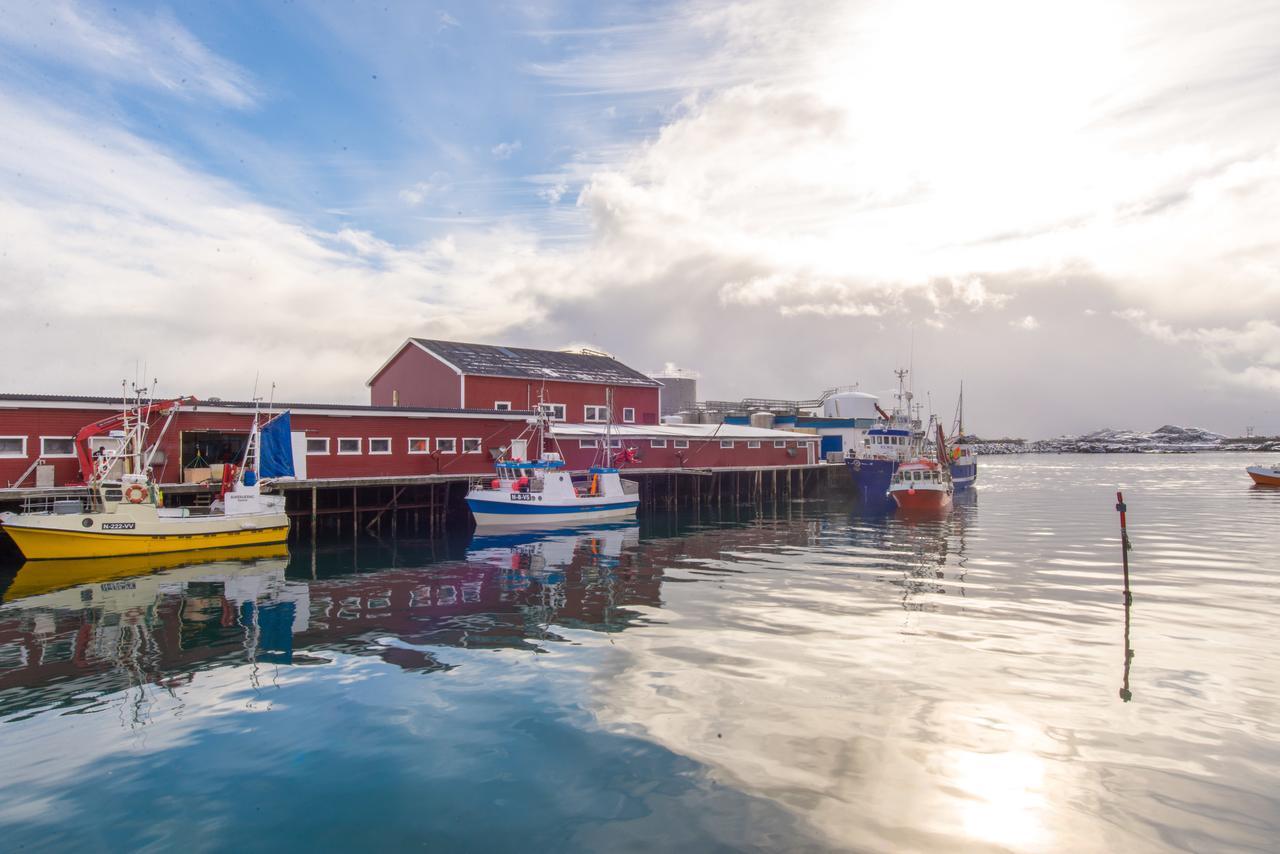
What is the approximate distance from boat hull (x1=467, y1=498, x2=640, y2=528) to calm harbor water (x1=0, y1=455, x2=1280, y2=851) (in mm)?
13670

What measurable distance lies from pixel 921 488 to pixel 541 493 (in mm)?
23189

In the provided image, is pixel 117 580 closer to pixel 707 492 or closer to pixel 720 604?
pixel 720 604

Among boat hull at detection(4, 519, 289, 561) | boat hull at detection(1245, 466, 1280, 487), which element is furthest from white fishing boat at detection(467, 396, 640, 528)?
boat hull at detection(1245, 466, 1280, 487)

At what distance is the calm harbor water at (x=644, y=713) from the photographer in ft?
26.2

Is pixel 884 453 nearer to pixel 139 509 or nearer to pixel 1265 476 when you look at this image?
pixel 1265 476

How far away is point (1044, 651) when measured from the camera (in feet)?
45.9

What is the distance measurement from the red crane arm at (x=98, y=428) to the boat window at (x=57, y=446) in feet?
1.86

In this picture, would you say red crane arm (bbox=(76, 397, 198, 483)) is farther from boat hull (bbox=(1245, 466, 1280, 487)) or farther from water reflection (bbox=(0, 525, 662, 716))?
boat hull (bbox=(1245, 466, 1280, 487))

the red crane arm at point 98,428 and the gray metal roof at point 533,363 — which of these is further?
the gray metal roof at point 533,363

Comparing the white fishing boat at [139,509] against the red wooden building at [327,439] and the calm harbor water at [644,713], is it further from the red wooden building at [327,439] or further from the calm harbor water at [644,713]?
the calm harbor water at [644,713]

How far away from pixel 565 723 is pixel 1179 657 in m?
11.3

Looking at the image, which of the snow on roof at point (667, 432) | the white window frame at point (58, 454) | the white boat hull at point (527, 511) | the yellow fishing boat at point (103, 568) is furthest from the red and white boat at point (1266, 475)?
the white window frame at point (58, 454)

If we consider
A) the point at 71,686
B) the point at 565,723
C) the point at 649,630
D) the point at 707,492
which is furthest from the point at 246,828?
the point at 707,492

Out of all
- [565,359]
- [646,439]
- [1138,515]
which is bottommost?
[1138,515]
